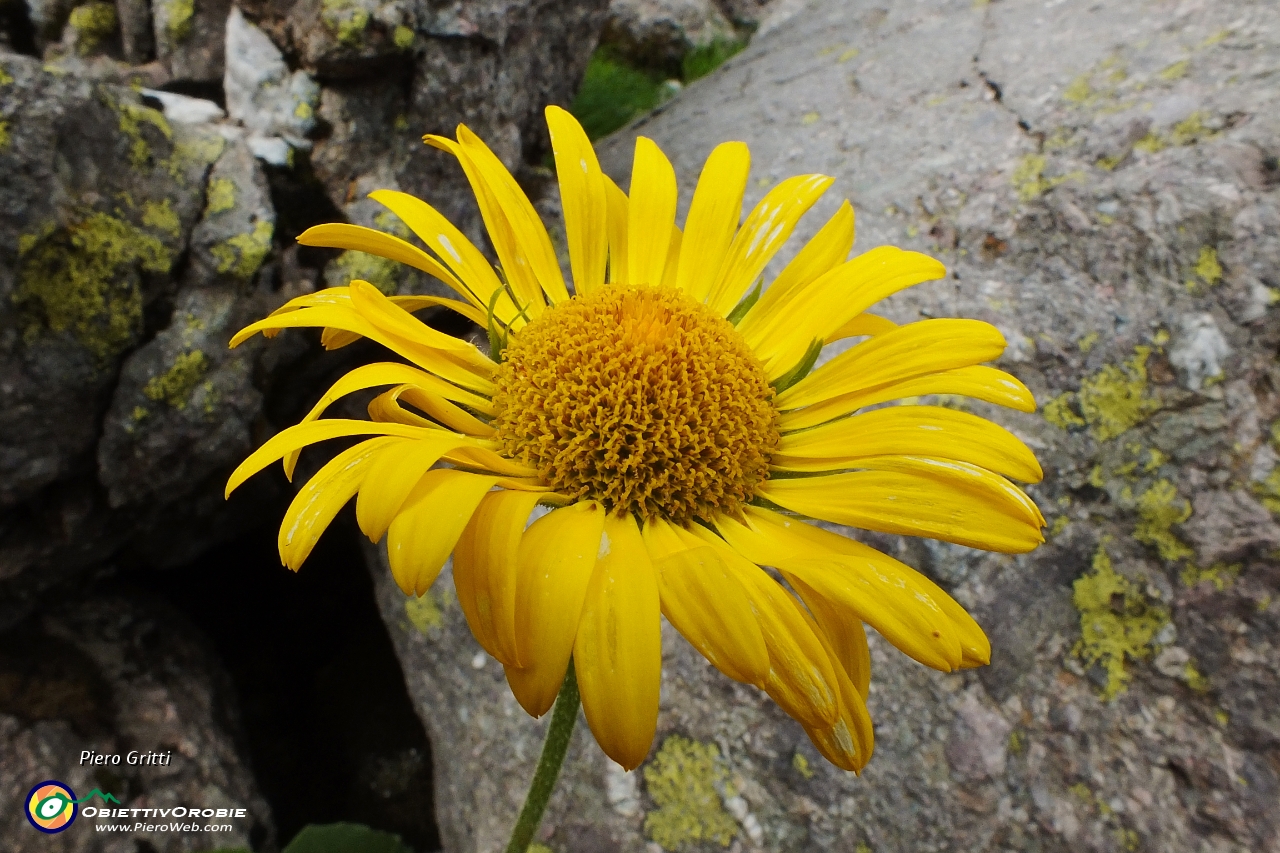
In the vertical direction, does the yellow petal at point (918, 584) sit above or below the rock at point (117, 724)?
above

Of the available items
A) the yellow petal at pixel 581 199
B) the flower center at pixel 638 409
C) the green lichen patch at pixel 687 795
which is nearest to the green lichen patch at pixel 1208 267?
→ the flower center at pixel 638 409

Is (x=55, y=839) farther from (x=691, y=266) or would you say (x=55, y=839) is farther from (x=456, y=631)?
(x=691, y=266)

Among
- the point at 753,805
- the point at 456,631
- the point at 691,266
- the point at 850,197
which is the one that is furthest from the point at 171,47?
the point at 753,805

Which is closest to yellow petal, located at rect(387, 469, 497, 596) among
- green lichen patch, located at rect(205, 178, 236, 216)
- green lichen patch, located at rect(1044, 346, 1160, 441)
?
green lichen patch, located at rect(205, 178, 236, 216)

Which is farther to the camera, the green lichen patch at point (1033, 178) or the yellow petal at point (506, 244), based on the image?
the green lichen patch at point (1033, 178)

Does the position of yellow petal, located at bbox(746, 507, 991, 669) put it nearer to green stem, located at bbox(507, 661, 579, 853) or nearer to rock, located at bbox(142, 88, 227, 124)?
green stem, located at bbox(507, 661, 579, 853)

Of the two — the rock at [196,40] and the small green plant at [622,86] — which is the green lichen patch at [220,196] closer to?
the rock at [196,40]
